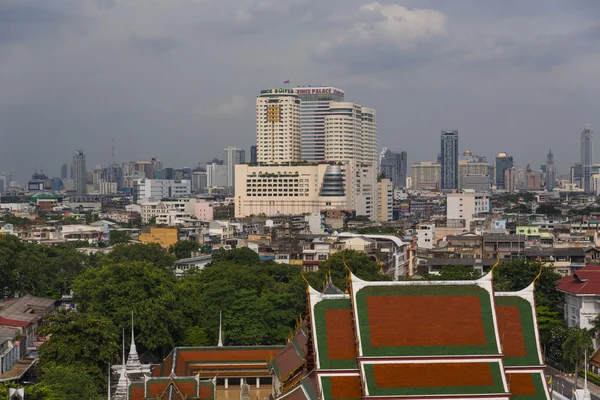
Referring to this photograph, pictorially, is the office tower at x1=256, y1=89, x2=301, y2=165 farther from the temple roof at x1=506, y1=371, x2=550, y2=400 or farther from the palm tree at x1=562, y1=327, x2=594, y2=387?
the temple roof at x1=506, y1=371, x2=550, y2=400

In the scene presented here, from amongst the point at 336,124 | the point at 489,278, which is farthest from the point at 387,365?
the point at 336,124

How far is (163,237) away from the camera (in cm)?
10331

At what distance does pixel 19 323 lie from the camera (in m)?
51.8

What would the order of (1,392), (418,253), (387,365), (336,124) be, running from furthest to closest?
(336,124)
(418,253)
(1,392)
(387,365)

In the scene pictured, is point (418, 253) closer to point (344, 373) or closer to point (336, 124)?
point (344, 373)

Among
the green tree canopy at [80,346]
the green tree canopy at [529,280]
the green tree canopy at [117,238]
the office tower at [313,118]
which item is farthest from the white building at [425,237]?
the office tower at [313,118]

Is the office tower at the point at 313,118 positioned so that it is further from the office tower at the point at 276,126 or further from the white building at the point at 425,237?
the white building at the point at 425,237

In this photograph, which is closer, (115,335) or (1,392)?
(1,392)

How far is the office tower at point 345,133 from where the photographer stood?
167750 mm

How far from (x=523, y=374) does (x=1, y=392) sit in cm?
1631

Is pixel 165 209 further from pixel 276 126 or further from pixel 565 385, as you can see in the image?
pixel 565 385

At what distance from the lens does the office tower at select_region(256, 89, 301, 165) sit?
163 metres

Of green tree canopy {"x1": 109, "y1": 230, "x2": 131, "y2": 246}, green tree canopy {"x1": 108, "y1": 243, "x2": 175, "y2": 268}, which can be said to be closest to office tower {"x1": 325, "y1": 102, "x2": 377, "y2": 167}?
green tree canopy {"x1": 109, "y1": 230, "x2": 131, "y2": 246}

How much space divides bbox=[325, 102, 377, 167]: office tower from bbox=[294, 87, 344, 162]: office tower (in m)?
7.14
